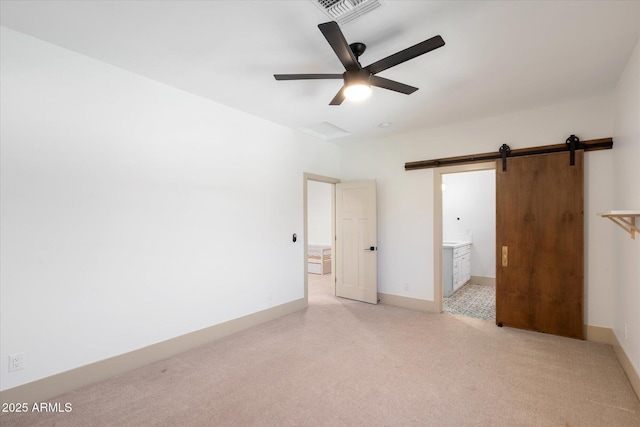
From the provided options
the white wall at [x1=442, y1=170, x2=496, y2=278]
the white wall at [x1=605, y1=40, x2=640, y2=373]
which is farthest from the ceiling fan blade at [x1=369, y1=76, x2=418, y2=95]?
the white wall at [x1=442, y1=170, x2=496, y2=278]

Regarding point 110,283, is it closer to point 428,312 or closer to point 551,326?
point 428,312

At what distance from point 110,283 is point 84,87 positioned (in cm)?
169

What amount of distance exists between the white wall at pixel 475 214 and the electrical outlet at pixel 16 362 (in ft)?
20.9

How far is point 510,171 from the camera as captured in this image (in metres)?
3.83

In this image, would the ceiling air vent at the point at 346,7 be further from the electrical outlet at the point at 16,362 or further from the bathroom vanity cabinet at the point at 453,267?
the bathroom vanity cabinet at the point at 453,267

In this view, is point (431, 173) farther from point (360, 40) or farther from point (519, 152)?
point (360, 40)

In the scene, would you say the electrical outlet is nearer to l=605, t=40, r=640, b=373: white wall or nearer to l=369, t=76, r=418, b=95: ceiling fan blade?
l=369, t=76, r=418, b=95: ceiling fan blade

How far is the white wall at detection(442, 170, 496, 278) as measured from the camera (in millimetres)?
6133

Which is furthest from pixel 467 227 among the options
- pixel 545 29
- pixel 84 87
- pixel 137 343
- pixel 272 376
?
pixel 84 87

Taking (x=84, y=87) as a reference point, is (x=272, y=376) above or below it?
below

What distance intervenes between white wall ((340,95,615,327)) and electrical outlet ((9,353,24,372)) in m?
4.18

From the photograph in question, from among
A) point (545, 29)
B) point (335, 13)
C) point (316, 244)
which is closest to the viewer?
point (335, 13)

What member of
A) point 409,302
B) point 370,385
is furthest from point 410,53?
point 409,302

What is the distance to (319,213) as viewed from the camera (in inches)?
333
